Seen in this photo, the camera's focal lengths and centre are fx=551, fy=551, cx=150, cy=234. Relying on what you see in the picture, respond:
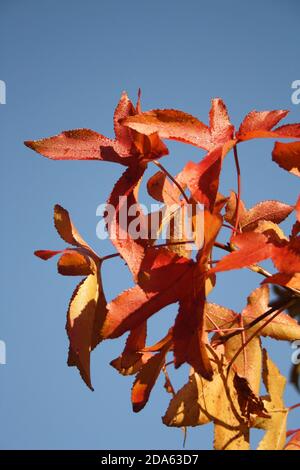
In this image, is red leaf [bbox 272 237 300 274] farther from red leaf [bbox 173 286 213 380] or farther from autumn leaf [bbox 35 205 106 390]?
autumn leaf [bbox 35 205 106 390]

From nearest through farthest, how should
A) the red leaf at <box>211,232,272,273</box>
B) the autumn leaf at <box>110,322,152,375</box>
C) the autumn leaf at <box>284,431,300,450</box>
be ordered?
the red leaf at <box>211,232,272,273</box> < the autumn leaf at <box>110,322,152,375</box> < the autumn leaf at <box>284,431,300,450</box>

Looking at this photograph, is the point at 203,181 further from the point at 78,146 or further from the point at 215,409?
the point at 215,409

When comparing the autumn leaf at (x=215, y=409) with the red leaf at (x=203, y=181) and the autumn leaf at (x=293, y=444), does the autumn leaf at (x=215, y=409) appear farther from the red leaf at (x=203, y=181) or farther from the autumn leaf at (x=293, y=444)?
the red leaf at (x=203, y=181)

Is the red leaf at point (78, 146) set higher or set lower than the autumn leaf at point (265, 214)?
higher

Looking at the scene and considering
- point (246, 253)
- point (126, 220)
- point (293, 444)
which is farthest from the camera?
point (293, 444)

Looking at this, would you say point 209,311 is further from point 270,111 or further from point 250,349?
point 270,111

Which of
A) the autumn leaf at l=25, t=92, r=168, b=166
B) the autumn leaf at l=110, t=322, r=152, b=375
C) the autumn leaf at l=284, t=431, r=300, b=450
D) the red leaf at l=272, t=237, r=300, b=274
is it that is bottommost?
the autumn leaf at l=284, t=431, r=300, b=450

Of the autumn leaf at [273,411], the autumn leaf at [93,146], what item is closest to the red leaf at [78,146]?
the autumn leaf at [93,146]

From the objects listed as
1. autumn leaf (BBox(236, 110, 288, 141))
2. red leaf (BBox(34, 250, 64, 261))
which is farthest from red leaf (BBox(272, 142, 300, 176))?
red leaf (BBox(34, 250, 64, 261))

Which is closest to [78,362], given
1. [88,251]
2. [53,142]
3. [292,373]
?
[88,251]

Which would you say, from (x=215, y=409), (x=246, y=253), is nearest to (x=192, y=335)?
(x=246, y=253)

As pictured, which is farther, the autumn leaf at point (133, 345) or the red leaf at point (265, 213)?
the red leaf at point (265, 213)

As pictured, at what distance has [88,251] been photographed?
2.10ft

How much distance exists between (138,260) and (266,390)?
0.30m
